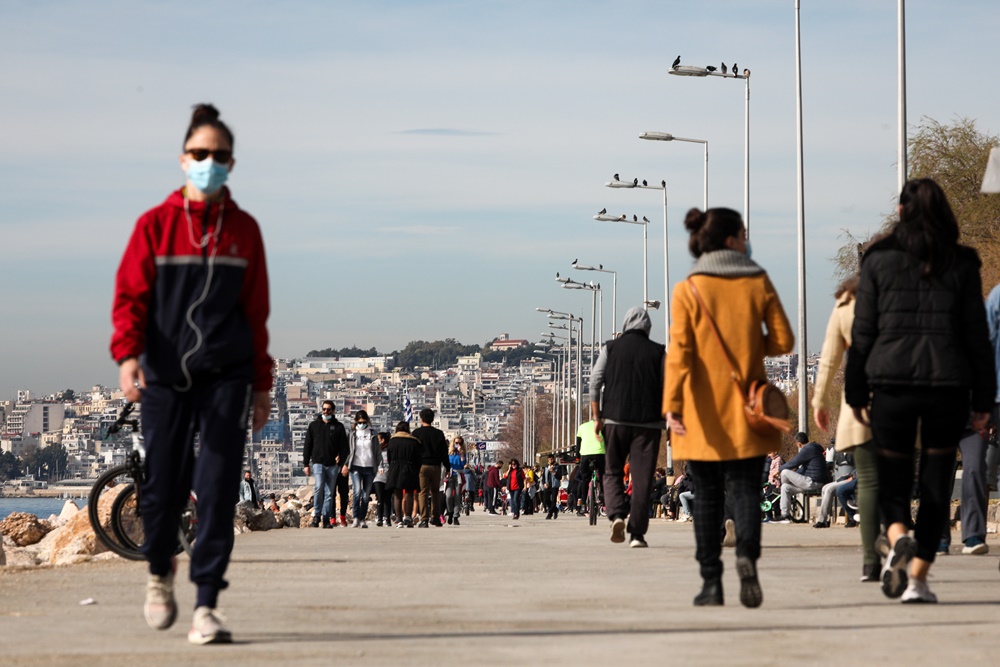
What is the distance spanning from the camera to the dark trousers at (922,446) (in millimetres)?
8758

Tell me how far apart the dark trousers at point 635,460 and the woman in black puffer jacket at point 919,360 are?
20.9ft

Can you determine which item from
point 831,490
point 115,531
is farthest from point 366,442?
point 115,531

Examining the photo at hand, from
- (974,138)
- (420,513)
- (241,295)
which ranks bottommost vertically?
(420,513)

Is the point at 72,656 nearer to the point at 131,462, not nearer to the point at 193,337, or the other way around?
the point at 193,337

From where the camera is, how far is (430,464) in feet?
88.7

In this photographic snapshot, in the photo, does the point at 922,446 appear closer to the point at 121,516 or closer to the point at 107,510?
the point at 121,516

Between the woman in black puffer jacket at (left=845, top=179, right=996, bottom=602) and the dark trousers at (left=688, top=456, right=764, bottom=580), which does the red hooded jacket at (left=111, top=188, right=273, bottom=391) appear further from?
the woman in black puffer jacket at (left=845, top=179, right=996, bottom=602)

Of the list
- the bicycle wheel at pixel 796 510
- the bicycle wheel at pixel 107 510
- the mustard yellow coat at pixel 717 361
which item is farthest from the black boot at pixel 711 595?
the bicycle wheel at pixel 796 510

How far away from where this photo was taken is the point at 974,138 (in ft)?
162

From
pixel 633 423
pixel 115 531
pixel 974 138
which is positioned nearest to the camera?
pixel 115 531

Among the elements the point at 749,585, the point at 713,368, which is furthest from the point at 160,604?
the point at 713,368

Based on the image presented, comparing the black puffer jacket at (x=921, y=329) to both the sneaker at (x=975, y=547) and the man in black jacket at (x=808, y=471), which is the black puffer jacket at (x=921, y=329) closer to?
the sneaker at (x=975, y=547)

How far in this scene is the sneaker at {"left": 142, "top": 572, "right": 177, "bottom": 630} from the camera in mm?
7812

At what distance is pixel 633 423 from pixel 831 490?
27.2ft
